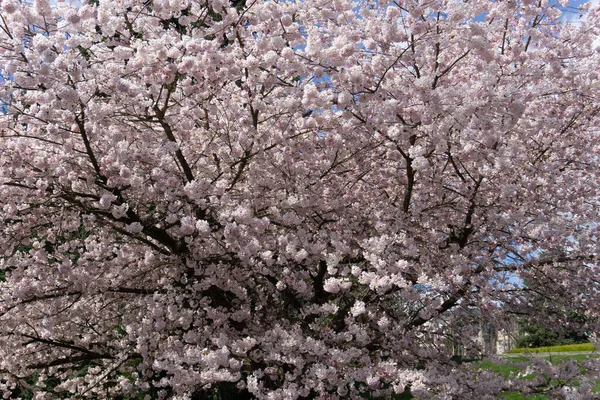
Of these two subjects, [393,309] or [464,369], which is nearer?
[464,369]

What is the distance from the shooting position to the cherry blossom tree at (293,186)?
5109mm

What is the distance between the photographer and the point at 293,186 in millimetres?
6082

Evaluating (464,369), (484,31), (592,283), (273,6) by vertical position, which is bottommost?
(464,369)

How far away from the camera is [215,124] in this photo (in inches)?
239

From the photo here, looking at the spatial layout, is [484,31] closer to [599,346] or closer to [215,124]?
[215,124]

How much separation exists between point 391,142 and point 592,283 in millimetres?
4034

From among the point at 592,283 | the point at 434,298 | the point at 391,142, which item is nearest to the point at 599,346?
the point at 592,283

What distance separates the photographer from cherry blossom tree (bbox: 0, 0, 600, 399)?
5.11m

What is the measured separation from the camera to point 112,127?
19.5 feet

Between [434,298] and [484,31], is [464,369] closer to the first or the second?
[434,298]

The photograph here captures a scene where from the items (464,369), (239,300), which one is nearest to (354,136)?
(239,300)

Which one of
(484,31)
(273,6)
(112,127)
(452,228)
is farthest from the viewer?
(452,228)

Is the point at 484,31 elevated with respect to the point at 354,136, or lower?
elevated

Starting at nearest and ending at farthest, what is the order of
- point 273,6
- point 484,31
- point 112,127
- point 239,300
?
point 484,31 < point 273,6 < point 112,127 < point 239,300
